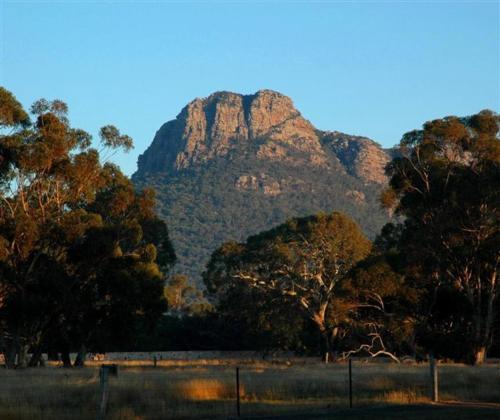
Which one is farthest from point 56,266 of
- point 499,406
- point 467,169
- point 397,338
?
point 499,406

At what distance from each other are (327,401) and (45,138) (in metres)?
30.5

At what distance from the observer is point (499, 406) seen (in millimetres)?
24734

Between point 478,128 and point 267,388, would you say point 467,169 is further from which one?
point 267,388

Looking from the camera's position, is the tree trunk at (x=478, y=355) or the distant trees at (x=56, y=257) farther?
the tree trunk at (x=478, y=355)

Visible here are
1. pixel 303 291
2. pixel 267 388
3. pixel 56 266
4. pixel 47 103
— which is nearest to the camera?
pixel 267 388

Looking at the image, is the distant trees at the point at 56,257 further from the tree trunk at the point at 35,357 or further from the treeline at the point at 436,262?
the treeline at the point at 436,262

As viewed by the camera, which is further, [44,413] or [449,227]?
[449,227]

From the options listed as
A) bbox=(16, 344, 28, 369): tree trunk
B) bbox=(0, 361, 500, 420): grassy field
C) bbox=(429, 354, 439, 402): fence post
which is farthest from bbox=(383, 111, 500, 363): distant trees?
bbox=(429, 354, 439, 402): fence post

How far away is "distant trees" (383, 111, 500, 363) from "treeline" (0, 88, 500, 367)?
8cm

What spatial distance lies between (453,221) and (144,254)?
733 inches

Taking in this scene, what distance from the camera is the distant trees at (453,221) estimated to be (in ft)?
178

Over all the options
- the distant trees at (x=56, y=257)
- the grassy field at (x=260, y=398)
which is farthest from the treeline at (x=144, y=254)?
the grassy field at (x=260, y=398)

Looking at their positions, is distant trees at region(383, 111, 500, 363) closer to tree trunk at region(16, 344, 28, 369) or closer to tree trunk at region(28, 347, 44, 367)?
tree trunk at region(28, 347, 44, 367)

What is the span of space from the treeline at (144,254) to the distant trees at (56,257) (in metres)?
0.08
